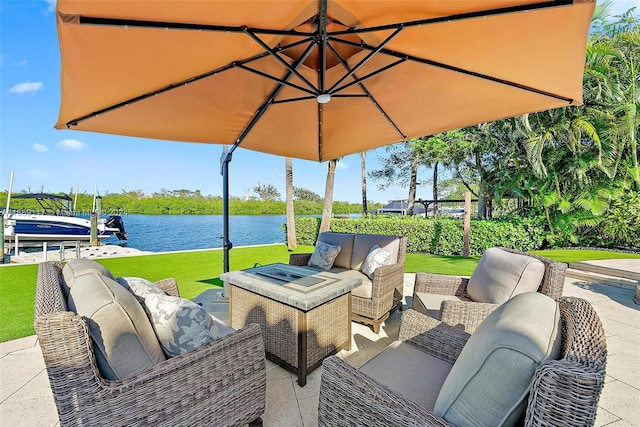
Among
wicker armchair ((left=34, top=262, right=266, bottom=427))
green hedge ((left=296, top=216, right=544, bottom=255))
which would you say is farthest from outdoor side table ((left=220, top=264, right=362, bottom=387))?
green hedge ((left=296, top=216, right=544, bottom=255))

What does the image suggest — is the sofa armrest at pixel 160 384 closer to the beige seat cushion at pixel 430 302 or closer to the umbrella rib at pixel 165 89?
the beige seat cushion at pixel 430 302

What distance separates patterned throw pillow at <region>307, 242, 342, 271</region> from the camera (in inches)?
155

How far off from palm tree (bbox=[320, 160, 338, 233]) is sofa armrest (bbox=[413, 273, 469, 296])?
22.9 feet

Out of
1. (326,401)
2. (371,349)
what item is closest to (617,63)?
(371,349)

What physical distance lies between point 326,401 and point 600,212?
361 inches

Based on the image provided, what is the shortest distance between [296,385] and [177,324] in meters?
1.15

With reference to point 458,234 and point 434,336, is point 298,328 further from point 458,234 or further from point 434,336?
point 458,234

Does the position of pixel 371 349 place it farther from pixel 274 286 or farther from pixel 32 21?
pixel 32 21

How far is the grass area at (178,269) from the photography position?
134 inches

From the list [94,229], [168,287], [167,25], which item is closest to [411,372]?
[168,287]

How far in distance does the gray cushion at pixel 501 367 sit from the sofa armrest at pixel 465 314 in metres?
1.16

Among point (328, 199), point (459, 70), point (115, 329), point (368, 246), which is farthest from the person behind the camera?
point (328, 199)

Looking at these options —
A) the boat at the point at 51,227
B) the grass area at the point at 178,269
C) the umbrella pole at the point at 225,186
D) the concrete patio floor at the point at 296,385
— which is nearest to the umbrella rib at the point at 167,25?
the umbrella pole at the point at 225,186

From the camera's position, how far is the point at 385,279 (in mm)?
3070
